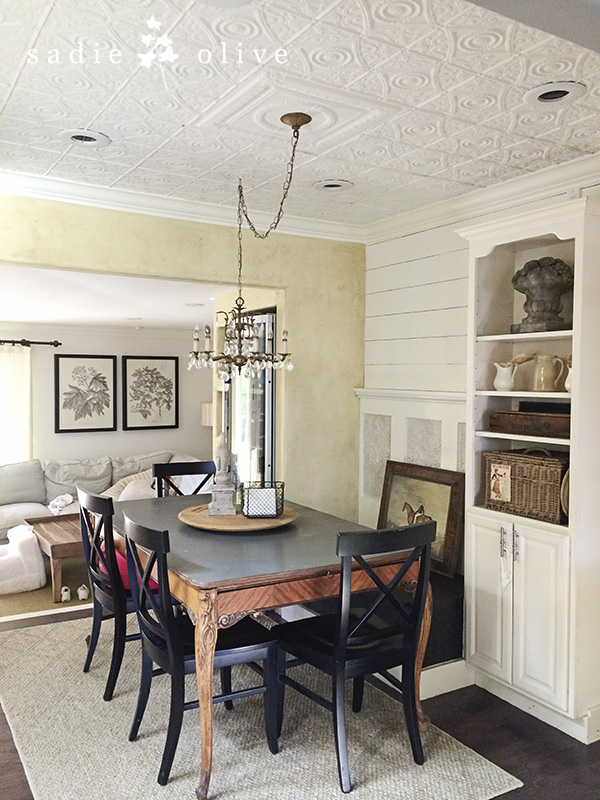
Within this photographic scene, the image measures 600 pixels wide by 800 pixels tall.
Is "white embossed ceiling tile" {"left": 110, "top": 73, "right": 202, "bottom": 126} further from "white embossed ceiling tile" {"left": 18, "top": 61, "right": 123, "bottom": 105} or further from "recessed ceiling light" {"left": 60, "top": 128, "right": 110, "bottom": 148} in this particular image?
"recessed ceiling light" {"left": 60, "top": 128, "right": 110, "bottom": 148}

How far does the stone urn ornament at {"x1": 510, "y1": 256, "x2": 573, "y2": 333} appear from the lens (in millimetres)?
2986

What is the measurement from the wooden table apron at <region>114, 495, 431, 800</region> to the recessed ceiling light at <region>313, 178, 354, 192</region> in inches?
67.4

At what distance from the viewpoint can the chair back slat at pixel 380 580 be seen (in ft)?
7.68

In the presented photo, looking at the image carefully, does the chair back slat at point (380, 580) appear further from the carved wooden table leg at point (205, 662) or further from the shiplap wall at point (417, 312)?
the shiplap wall at point (417, 312)

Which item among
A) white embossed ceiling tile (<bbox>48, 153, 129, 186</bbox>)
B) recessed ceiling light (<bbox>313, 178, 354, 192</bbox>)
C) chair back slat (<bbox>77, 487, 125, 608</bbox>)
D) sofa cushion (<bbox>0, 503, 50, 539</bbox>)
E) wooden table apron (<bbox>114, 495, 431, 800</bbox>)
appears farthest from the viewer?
sofa cushion (<bbox>0, 503, 50, 539</bbox>)

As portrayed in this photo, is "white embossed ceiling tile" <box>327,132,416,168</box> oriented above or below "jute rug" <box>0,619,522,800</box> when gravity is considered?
above

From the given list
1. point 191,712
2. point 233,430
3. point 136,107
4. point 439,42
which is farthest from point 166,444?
point 439,42

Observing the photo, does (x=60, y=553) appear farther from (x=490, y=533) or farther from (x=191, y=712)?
(x=490, y=533)

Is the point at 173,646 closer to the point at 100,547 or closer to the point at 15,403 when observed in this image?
the point at 100,547

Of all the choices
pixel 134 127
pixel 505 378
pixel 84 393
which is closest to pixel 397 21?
pixel 134 127

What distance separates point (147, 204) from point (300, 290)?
42.5 inches

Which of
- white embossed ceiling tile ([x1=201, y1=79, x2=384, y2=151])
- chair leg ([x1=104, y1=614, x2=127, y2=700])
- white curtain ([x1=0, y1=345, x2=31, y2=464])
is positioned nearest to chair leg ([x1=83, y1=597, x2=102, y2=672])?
chair leg ([x1=104, y1=614, x2=127, y2=700])

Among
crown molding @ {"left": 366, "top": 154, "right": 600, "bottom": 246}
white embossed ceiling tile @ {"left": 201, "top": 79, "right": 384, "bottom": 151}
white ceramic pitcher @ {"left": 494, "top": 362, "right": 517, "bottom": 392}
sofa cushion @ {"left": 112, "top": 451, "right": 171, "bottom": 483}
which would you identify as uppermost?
white embossed ceiling tile @ {"left": 201, "top": 79, "right": 384, "bottom": 151}

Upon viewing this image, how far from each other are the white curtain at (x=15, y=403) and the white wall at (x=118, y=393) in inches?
5.9
